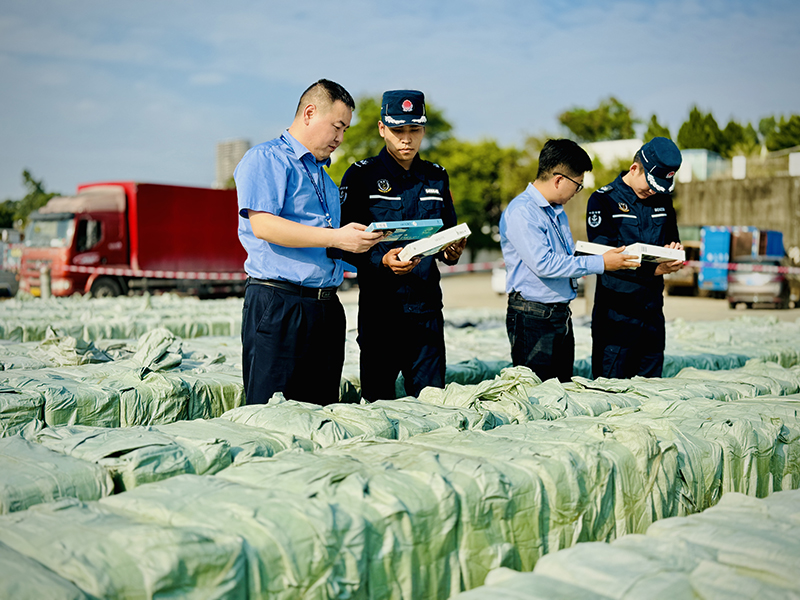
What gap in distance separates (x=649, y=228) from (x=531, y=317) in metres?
0.94

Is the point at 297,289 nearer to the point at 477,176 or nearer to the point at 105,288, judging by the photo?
the point at 105,288

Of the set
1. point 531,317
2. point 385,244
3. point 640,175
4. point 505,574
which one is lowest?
point 505,574

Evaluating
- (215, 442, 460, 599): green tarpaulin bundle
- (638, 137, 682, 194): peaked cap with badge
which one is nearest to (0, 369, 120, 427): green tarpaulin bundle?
(215, 442, 460, 599): green tarpaulin bundle

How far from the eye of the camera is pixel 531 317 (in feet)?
11.1

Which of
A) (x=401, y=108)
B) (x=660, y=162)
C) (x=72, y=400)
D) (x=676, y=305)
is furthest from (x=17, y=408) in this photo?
(x=676, y=305)

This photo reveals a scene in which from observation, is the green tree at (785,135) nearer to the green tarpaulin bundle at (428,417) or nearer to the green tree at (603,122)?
the green tree at (603,122)

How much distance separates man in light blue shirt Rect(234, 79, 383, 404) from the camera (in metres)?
2.59

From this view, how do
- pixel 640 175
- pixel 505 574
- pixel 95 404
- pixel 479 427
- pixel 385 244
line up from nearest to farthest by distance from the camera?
pixel 505 574, pixel 479 427, pixel 95 404, pixel 385 244, pixel 640 175

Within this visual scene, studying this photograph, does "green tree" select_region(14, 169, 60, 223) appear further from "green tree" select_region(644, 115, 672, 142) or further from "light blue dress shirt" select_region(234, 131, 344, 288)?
"light blue dress shirt" select_region(234, 131, 344, 288)

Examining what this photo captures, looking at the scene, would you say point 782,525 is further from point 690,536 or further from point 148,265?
point 148,265

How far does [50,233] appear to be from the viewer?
14.6 metres

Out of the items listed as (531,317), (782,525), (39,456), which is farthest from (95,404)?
(782,525)

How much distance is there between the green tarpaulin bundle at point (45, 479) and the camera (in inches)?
67.7

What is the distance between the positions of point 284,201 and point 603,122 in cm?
3537
